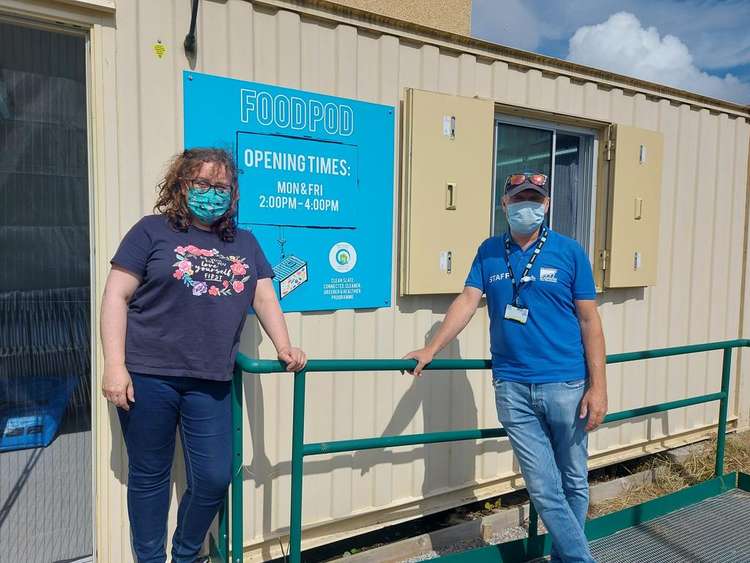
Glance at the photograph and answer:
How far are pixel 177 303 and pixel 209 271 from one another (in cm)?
17

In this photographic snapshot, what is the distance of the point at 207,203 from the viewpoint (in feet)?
6.99

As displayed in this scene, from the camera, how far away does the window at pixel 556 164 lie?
364 cm

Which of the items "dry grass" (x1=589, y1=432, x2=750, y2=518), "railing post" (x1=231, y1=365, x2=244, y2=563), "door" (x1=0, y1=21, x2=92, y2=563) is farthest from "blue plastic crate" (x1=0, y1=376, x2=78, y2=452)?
"dry grass" (x1=589, y1=432, x2=750, y2=518)

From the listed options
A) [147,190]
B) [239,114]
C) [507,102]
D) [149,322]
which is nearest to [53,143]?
[147,190]

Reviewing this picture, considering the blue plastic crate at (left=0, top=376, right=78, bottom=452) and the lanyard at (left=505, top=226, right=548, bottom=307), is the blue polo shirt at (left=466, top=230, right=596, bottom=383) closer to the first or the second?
the lanyard at (left=505, top=226, right=548, bottom=307)

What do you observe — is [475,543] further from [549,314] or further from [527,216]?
Answer: [527,216]

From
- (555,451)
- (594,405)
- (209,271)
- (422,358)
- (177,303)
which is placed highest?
(209,271)

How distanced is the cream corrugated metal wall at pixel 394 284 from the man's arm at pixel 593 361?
1.04 m

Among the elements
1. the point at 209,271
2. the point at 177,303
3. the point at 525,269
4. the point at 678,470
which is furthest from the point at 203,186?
the point at 678,470

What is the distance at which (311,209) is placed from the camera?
2.80 meters

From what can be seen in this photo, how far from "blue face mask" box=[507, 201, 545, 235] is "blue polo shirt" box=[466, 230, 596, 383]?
0.08 metres

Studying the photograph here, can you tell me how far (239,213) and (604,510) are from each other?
3.22m

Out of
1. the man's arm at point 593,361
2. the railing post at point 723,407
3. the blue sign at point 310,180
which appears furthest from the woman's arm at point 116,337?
the railing post at point 723,407

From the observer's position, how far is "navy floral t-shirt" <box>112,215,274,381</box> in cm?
205
